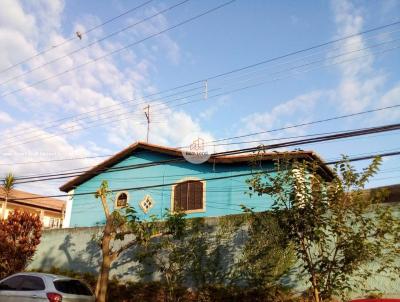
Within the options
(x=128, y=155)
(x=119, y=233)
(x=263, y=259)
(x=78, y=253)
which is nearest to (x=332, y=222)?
(x=263, y=259)

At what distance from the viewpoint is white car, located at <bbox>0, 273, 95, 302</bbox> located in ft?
30.9

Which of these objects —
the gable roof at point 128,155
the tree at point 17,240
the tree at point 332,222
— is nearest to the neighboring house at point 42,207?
the gable roof at point 128,155

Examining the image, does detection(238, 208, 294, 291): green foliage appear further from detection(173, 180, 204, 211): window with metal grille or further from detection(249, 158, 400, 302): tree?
detection(173, 180, 204, 211): window with metal grille

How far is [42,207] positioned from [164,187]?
17711 millimetres

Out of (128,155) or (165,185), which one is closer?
(165,185)

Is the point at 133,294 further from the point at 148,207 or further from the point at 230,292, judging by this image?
the point at 148,207

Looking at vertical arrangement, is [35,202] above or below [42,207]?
above

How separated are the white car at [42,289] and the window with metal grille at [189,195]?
29.0 feet

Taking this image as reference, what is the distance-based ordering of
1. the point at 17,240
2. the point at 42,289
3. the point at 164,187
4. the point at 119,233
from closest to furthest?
the point at 42,289
the point at 119,233
the point at 17,240
the point at 164,187

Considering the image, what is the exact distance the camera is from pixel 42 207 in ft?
109

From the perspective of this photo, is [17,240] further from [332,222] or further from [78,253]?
[332,222]

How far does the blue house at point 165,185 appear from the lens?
18.0 meters

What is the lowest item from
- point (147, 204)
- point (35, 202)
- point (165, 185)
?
point (147, 204)

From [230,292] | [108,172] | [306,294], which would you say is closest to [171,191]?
[108,172]
